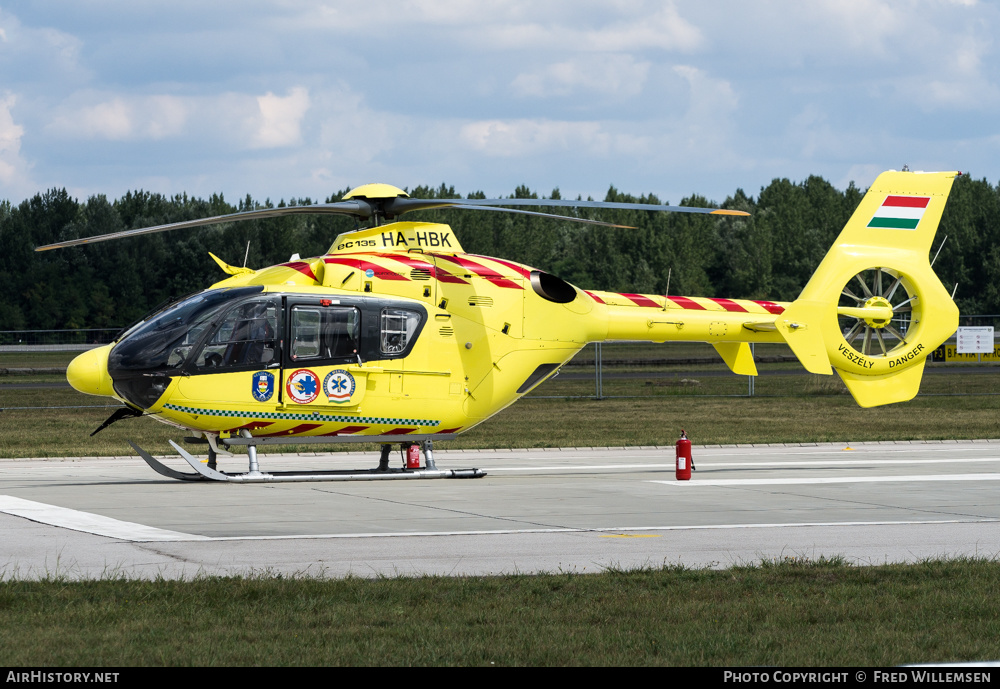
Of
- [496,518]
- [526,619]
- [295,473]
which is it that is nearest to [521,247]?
[295,473]

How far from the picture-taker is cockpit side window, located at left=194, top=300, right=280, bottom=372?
15680 millimetres

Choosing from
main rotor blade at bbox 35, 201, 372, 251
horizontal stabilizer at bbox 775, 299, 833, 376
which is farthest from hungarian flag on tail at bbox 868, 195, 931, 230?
main rotor blade at bbox 35, 201, 372, 251

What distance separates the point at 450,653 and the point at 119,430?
72.3 feet

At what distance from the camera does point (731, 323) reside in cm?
1880

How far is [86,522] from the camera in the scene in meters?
12.0

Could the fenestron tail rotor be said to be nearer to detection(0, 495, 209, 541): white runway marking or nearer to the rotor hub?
the rotor hub

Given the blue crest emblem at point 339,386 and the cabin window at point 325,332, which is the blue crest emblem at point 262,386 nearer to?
the cabin window at point 325,332

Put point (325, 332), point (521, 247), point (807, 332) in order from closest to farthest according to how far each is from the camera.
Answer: point (325, 332) → point (807, 332) → point (521, 247)

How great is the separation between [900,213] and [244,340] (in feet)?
36.6

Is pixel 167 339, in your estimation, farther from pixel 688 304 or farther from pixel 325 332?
pixel 688 304

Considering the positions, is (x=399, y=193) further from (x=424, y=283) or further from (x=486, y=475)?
(x=486, y=475)

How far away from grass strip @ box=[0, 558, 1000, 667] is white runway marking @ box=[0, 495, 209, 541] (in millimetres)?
2362

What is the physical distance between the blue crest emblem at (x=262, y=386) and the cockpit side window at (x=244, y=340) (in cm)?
13

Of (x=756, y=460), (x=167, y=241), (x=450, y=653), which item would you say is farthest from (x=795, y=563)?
(x=167, y=241)
